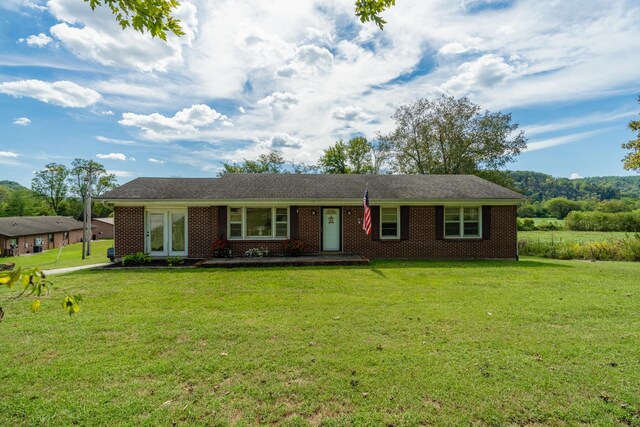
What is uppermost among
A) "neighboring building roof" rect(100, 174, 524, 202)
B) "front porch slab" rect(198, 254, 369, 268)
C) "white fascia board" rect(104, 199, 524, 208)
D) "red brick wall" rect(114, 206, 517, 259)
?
"neighboring building roof" rect(100, 174, 524, 202)

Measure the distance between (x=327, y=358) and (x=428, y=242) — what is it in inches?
419

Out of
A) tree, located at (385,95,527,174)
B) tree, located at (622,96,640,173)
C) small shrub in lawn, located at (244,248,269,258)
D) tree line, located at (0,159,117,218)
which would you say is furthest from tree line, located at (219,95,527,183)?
tree line, located at (0,159,117,218)

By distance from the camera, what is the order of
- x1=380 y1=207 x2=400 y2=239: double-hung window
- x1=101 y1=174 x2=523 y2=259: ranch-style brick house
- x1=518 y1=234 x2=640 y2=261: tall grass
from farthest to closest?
1. x1=518 y1=234 x2=640 y2=261: tall grass
2. x1=380 y1=207 x2=400 y2=239: double-hung window
3. x1=101 y1=174 x2=523 y2=259: ranch-style brick house

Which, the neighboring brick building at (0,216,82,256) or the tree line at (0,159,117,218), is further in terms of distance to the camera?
the tree line at (0,159,117,218)

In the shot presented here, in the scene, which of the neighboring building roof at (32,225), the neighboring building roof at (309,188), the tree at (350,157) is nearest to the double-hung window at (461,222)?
the neighboring building roof at (309,188)

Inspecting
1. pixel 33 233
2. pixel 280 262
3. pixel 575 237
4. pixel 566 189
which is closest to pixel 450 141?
pixel 575 237

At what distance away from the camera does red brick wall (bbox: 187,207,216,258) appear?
43.6 feet

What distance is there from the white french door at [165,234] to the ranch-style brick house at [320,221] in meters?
0.04

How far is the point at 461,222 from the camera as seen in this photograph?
13.9 meters

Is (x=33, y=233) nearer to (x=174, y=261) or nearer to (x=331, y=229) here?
(x=174, y=261)

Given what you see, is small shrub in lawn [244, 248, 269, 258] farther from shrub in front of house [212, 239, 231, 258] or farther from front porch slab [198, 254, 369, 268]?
front porch slab [198, 254, 369, 268]

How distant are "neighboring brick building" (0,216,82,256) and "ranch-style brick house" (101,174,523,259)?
30.5 metres

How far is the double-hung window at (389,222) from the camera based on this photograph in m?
13.8

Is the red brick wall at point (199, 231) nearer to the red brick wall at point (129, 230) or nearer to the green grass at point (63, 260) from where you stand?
the red brick wall at point (129, 230)
